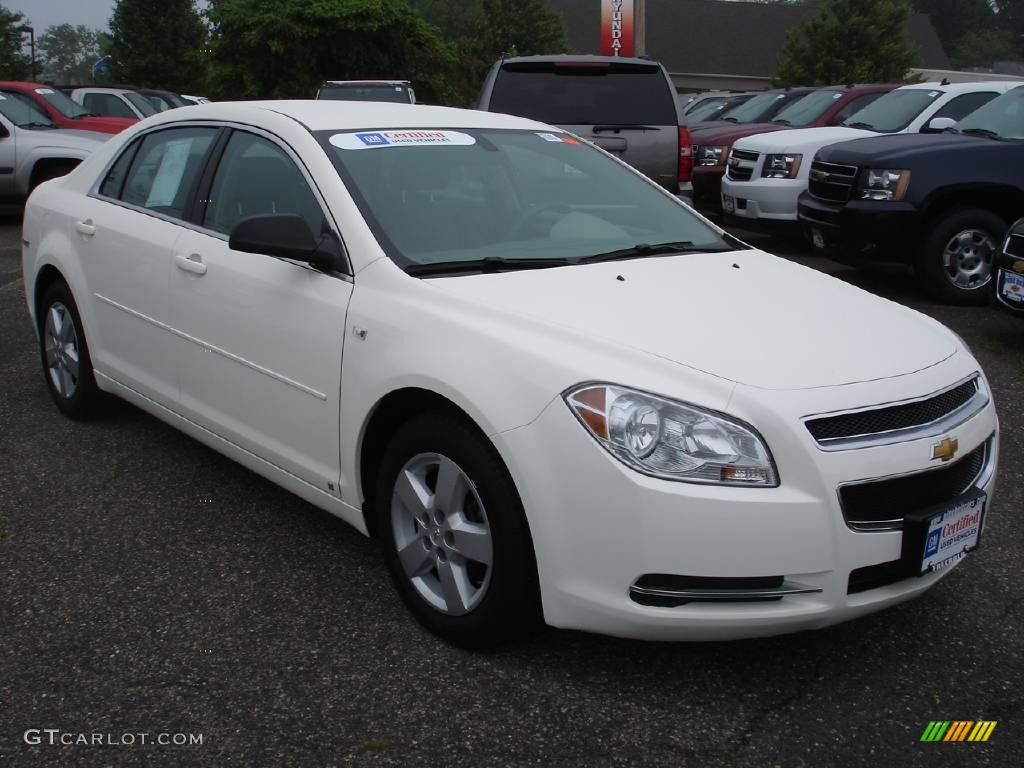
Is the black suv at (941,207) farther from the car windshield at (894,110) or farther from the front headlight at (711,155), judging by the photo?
the front headlight at (711,155)

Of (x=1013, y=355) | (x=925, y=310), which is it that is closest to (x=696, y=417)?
(x=1013, y=355)

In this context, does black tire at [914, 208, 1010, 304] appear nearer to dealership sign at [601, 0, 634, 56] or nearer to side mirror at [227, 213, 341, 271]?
side mirror at [227, 213, 341, 271]

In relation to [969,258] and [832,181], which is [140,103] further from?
[969,258]

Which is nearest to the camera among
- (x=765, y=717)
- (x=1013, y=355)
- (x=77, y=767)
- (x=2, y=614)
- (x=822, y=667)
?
(x=77, y=767)

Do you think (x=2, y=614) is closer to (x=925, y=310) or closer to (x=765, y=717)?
(x=765, y=717)

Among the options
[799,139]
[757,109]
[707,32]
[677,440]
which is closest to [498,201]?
[677,440]

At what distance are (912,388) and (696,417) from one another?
672 mm

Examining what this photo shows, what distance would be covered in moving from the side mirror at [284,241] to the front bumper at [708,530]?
3.46 feet

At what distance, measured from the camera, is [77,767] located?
2.70 metres

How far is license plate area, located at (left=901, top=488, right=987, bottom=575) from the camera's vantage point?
287 centimetres

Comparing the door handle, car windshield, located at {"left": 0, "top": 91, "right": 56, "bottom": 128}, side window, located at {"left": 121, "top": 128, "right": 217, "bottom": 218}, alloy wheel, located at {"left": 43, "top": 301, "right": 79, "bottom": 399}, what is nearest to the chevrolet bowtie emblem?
the door handle

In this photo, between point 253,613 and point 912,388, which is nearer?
point 912,388

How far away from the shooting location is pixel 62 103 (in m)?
16.3

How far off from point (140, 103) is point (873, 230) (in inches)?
623
